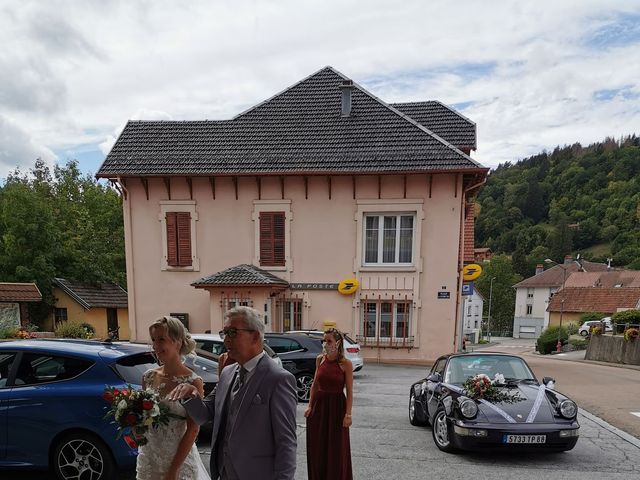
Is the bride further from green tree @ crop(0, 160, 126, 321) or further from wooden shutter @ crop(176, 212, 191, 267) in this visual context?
green tree @ crop(0, 160, 126, 321)

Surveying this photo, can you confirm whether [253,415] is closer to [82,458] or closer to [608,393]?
[82,458]

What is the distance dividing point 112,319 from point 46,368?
833 inches

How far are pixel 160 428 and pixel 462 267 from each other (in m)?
14.3

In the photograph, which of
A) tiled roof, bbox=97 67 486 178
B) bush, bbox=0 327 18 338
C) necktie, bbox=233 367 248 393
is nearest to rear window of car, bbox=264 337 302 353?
tiled roof, bbox=97 67 486 178

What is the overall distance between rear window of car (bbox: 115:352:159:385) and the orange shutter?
39.0 feet

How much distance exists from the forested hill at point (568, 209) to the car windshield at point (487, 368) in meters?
102

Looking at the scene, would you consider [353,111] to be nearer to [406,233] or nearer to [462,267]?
[406,233]

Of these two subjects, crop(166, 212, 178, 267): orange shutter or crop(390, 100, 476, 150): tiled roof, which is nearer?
crop(166, 212, 178, 267): orange shutter

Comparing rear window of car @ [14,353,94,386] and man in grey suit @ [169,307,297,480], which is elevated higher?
man in grey suit @ [169,307,297,480]

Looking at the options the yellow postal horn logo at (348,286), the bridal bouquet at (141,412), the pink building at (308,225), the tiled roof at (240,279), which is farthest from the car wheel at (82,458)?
the yellow postal horn logo at (348,286)

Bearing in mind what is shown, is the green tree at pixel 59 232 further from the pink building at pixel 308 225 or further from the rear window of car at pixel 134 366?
the rear window of car at pixel 134 366

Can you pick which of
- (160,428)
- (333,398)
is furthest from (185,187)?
(160,428)

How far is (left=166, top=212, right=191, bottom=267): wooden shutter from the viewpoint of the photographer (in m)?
16.2

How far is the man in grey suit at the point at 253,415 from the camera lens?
236 centimetres
